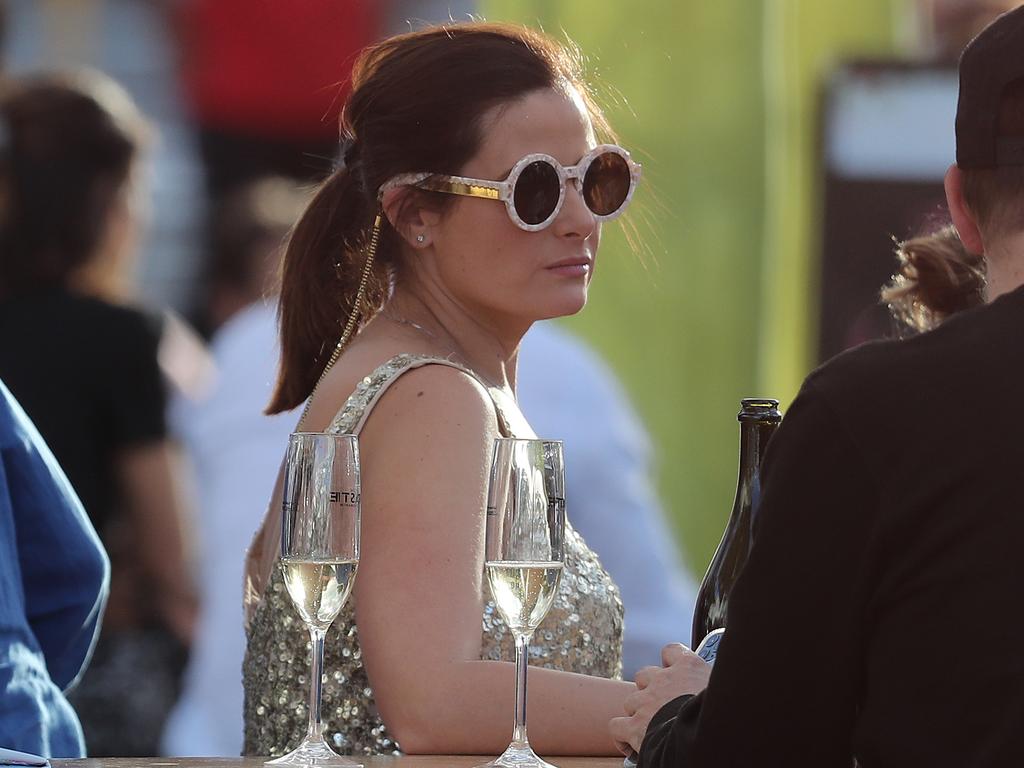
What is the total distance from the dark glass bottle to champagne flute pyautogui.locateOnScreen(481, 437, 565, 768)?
0.33 metres

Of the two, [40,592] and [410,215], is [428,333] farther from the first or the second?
[40,592]

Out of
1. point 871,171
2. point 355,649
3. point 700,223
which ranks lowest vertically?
point 355,649

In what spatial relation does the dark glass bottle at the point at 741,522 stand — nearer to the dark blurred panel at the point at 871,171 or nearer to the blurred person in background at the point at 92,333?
the blurred person in background at the point at 92,333

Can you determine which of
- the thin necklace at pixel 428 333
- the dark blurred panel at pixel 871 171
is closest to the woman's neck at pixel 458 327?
the thin necklace at pixel 428 333

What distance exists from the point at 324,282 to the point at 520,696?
0.93 metres

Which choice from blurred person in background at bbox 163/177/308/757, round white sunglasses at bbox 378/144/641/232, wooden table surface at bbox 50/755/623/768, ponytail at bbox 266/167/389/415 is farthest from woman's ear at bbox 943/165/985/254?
blurred person in background at bbox 163/177/308/757

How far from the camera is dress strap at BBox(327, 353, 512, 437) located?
2.16 m

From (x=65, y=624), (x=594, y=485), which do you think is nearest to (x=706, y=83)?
(x=594, y=485)

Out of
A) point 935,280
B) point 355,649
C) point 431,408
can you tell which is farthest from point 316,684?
point 935,280

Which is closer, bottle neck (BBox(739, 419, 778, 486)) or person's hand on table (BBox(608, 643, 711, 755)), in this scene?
person's hand on table (BBox(608, 643, 711, 755))

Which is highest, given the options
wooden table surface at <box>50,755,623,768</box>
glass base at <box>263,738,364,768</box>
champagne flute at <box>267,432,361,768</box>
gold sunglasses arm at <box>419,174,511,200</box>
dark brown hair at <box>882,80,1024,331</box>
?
gold sunglasses arm at <box>419,174,511,200</box>

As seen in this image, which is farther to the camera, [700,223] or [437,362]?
[700,223]

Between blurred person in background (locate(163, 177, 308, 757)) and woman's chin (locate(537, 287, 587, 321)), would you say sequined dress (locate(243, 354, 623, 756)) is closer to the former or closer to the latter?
woman's chin (locate(537, 287, 587, 321))

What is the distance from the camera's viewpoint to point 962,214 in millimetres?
1649
